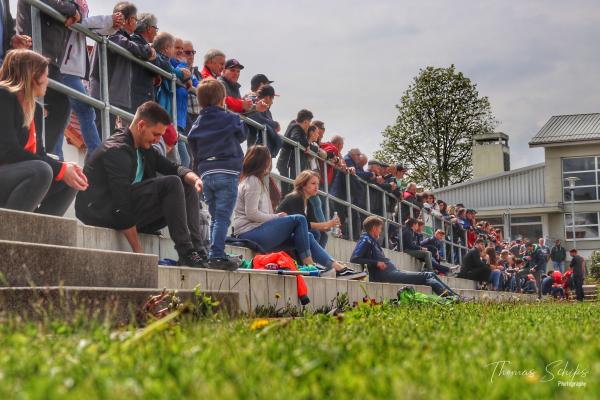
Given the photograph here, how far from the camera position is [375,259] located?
48.1 ft

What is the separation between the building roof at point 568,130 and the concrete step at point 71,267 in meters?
51.2

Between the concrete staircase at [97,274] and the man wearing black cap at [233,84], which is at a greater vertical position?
the man wearing black cap at [233,84]

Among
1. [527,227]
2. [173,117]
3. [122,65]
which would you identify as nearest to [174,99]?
[173,117]

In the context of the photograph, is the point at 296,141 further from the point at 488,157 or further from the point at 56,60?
the point at 488,157

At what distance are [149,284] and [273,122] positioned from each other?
19.7ft

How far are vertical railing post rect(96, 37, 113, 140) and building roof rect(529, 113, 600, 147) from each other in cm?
4933

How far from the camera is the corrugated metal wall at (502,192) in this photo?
2281 inches

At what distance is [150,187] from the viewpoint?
790 centimetres

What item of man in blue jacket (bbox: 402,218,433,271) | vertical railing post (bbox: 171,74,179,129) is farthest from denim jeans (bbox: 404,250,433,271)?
vertical railing post (bbox: 171,74,179,129)

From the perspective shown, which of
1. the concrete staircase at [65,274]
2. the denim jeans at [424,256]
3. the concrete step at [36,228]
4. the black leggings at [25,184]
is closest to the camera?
the concrete staircase at [65,274]

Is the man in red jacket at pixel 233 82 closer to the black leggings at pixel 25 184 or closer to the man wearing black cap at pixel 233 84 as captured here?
the man wearing black cap at pixel 233 84

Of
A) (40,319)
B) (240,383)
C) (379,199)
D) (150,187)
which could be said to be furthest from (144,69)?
(379,199)

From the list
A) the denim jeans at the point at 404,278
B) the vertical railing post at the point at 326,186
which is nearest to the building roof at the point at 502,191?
the denim jeans at the point at 404,278

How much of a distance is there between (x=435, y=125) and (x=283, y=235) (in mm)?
51290
